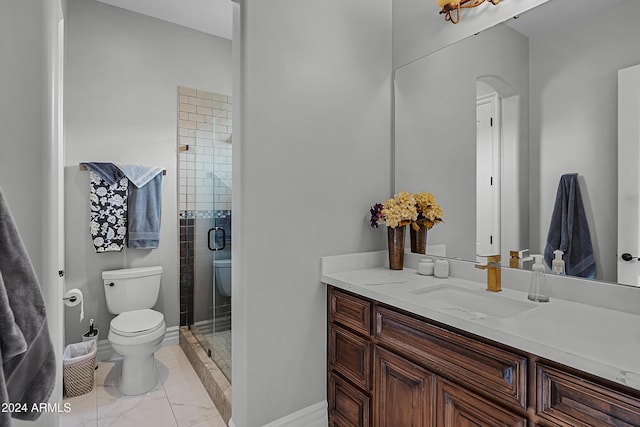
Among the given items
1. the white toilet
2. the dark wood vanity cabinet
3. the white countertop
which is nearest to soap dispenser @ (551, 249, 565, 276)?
the white countertop

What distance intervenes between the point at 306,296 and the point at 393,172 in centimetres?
95

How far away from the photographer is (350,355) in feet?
5.50

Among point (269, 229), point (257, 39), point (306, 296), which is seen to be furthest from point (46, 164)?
point (306, 296)

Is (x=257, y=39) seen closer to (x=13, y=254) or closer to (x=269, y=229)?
(x=269, y=229)

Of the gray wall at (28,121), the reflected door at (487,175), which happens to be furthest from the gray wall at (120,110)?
the reflected door at (487,175)

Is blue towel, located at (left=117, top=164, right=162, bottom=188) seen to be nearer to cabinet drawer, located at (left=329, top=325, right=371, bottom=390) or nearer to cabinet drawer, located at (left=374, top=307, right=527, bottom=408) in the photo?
cabinet drawer, located at (left=329, top=325, right=371, bottom=390)

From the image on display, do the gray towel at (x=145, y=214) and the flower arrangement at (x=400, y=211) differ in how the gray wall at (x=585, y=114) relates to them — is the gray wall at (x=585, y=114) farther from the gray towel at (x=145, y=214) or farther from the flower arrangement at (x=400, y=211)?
the gray towel at (x=145, y=214)

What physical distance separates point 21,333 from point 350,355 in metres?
1.32

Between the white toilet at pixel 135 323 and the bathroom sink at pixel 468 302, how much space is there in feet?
6.08

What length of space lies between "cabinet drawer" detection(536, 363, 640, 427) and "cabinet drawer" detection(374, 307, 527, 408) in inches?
2.1

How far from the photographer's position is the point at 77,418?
2006 millimetres

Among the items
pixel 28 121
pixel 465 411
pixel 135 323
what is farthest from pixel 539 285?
pixel 135 323

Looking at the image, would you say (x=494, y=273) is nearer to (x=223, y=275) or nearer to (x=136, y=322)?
(x=223, y=275)

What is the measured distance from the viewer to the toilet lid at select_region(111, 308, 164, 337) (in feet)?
7.41
